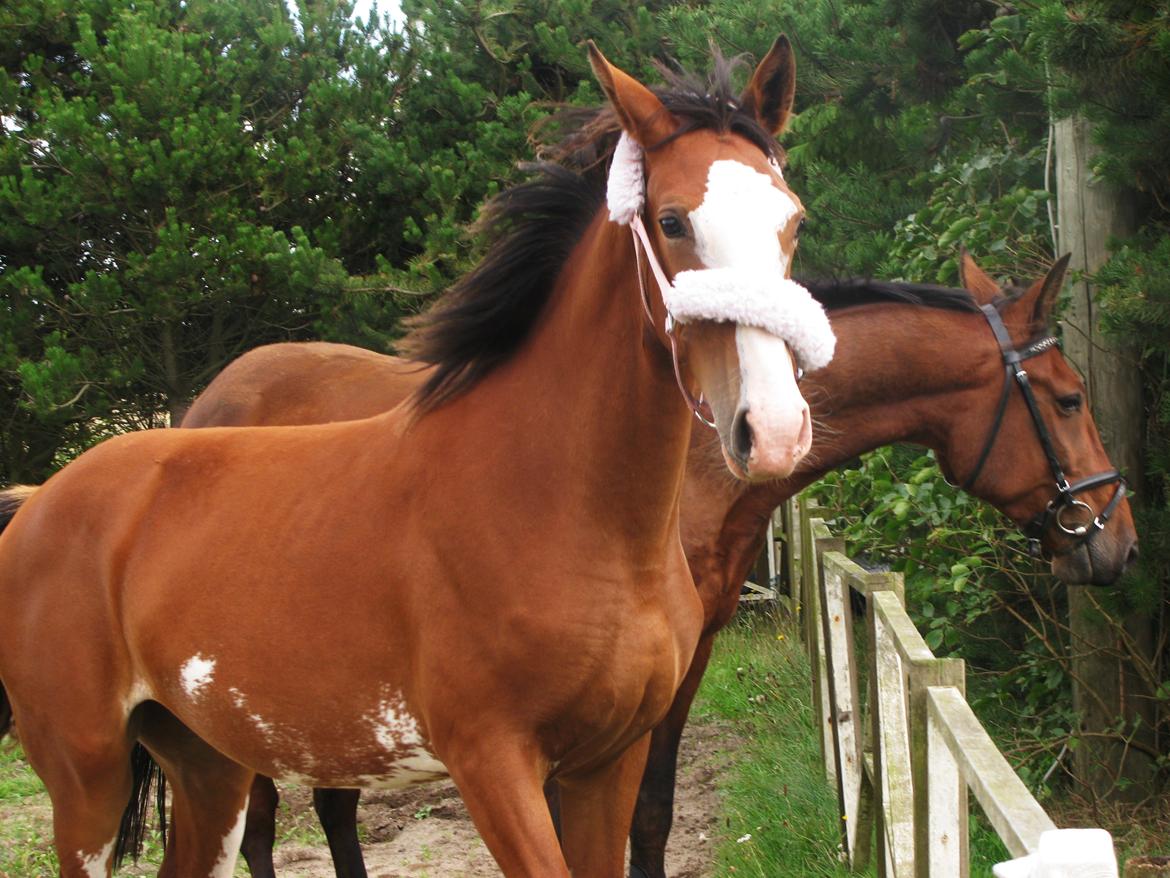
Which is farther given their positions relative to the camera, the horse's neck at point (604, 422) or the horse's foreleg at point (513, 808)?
the horse's neck at point (604, 422)

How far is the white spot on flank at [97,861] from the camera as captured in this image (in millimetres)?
3372

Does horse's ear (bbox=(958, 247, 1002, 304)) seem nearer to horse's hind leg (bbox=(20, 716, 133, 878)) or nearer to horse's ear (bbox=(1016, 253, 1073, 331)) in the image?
→ horse's ear (bbox=(1016, 253, 1073, 331))

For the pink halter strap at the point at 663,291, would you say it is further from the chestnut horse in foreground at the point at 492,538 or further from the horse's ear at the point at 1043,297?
the horse's ear at the point at 1043,297

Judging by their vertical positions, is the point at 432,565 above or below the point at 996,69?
below

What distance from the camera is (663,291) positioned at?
2418 mm

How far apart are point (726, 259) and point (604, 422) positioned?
1.77ft

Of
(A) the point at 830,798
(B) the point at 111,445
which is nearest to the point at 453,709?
(B) the point at 111,445

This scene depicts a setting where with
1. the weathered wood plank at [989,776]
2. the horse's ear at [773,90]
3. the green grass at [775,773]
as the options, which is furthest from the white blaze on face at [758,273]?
the green grass at [775,773]

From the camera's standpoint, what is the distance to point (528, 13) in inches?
391

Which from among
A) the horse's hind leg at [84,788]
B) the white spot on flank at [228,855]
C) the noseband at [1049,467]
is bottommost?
the white spot on flank at [228,855]

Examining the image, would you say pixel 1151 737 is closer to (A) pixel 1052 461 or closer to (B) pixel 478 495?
(A) pixel 1052 461

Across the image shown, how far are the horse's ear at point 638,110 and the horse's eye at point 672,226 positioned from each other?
0.22m

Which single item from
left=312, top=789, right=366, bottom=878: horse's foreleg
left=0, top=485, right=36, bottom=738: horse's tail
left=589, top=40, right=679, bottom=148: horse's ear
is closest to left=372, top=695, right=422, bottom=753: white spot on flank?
left=589, top=40, right=679, bottom=148: horse's ear

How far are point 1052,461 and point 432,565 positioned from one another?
7.53 ft
